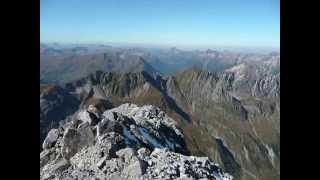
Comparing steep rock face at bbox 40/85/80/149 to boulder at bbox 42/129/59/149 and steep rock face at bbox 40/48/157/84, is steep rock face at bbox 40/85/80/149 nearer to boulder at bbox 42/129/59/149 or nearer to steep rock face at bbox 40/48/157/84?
steep rock face at bbox 40/48/157/84

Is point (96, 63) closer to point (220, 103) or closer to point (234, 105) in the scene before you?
point (220, 103)

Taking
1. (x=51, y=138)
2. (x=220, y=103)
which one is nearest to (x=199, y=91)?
(x=220, y=103)

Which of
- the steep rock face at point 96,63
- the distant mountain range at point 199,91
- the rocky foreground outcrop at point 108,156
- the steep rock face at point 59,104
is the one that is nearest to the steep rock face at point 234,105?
the distant mountain range at point 199,91

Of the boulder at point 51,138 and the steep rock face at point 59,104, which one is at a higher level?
the steep rock face at point 59,104

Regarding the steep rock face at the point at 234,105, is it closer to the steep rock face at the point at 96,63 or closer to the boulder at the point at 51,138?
the steep rock face at the point at 96,63

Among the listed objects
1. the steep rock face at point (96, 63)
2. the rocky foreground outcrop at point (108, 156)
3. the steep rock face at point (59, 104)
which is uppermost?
the steep rock face at point (96, 63)
